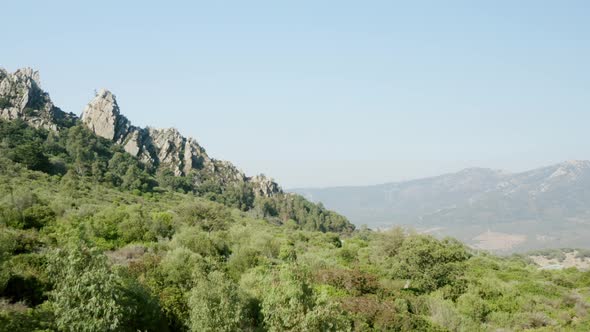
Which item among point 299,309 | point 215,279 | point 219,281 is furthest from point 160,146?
point 299,309

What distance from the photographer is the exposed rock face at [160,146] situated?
158 m

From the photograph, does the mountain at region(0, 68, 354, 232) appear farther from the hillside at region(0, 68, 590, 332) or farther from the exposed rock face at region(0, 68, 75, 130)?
the hillside at region(0, 68, 590, 332)

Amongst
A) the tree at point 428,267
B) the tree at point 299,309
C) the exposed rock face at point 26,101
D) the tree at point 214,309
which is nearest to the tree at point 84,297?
the tree at point 214,309

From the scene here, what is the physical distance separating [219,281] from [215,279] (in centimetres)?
57

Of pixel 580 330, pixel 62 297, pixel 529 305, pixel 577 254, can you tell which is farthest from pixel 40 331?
pixel 577 254

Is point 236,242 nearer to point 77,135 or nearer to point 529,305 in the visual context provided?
point 529,305

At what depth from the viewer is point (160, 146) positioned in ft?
551

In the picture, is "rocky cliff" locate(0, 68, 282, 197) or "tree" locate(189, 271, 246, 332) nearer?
"tree" locate(189, 271, 246, 332)

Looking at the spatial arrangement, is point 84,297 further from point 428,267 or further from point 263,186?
point 263,186

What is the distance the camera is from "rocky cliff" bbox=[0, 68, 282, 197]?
133712 millimetres

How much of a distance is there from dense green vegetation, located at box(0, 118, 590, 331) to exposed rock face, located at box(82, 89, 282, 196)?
6958 centimetres

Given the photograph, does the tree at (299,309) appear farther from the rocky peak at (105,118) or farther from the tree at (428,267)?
the rocky peak at (105,118)

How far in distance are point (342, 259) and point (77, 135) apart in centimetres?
10379

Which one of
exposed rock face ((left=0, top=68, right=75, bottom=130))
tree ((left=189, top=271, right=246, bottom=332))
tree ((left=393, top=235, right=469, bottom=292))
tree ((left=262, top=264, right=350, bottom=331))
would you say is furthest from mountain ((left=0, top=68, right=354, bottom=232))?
tree ((left=262, top=264, right=350, bottom=331))
